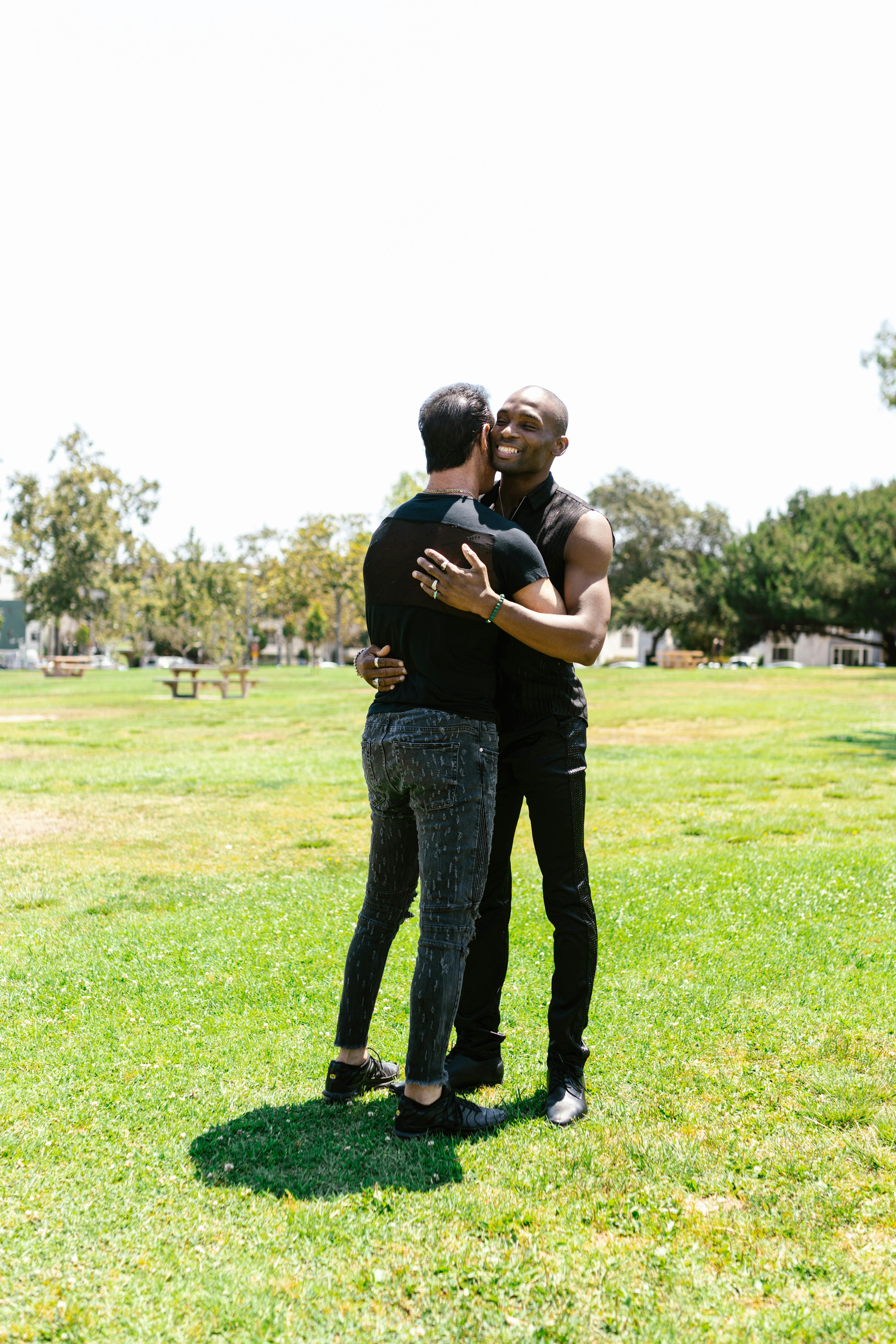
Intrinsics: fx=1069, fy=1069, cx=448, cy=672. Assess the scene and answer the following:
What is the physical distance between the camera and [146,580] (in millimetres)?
76688

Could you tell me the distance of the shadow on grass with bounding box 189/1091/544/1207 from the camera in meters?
2.82

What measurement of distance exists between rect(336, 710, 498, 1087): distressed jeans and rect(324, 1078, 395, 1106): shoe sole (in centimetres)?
37

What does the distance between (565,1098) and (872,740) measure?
13.3m

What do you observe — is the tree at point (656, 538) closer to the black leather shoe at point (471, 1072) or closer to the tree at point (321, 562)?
the tree at point (321, 562)

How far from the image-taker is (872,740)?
1533cm

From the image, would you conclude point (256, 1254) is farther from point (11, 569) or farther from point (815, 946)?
point (11, 569)

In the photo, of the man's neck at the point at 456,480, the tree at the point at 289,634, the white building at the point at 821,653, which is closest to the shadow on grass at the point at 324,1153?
the man's neck at the point at 456,480

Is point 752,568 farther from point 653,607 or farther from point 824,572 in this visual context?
point 653,607

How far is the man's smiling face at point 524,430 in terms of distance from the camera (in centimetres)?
326

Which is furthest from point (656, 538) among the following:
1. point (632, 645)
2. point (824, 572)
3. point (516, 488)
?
point (516, 488)

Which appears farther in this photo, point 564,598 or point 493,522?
point 564,598

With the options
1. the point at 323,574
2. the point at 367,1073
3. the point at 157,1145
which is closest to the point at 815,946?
the point at 367,1073

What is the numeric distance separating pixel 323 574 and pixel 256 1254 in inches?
2934

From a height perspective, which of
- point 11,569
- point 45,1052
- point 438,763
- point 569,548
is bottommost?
point 45,1052
